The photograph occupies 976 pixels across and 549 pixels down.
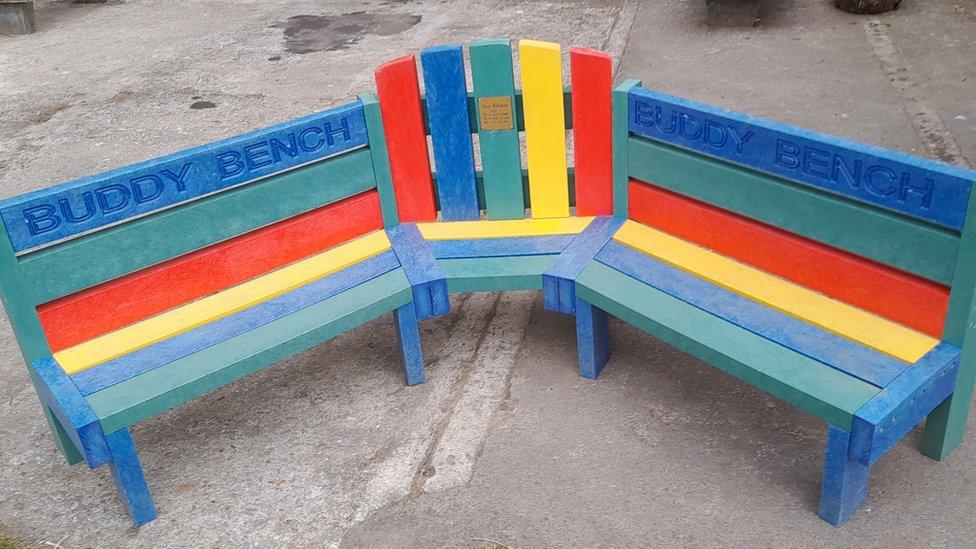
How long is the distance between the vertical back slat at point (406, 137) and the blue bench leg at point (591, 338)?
32.1 inches

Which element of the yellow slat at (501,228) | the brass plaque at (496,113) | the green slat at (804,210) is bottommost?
the yellow slat at (501,228)

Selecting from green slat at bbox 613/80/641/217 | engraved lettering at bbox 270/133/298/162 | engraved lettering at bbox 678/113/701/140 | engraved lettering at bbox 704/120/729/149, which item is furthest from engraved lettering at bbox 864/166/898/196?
engraved lettering at bbox 270/133/298/162

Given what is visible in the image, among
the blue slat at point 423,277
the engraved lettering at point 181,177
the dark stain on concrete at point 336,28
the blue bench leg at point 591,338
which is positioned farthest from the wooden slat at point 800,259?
the dark stain on concrete at point 336,28

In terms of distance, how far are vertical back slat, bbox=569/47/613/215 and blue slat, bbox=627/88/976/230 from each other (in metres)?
0.14

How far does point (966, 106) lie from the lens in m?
5.53

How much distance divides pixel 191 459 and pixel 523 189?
1632 millimetres

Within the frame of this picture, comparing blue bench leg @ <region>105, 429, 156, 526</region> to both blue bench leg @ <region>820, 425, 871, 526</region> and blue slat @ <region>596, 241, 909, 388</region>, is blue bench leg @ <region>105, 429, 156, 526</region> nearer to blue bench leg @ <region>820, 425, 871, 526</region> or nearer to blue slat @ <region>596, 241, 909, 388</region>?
blue slat @ <region>596, 241, 909, 388</region>

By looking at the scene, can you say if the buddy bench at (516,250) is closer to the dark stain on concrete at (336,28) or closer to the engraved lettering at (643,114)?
the engraved lettering at (643,114)

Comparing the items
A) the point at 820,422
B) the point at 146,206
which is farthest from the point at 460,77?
the point at 820,422

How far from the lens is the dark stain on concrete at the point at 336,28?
803 centimetres

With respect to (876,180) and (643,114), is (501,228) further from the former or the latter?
(876,180)

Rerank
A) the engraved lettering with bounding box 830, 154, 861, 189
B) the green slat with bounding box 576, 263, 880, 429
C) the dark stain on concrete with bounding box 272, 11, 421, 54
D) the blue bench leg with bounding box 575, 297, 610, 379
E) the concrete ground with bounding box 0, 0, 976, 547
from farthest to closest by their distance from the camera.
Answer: the dark stain on concrete with bounding box 272, 11, 421, 54 → the blue bench leg with bounding box 575, 297, 610, 379 → the concrete ground with bounding box 0, 0, 976, 547 → the engraved lettering with bounding box 830, 154, 861, 189 → the green slat with bounding box 576, 263, 880, 429

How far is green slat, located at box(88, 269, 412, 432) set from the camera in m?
2.89

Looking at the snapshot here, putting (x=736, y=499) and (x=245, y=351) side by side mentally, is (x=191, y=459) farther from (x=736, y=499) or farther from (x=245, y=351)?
(x=736, y=499)
